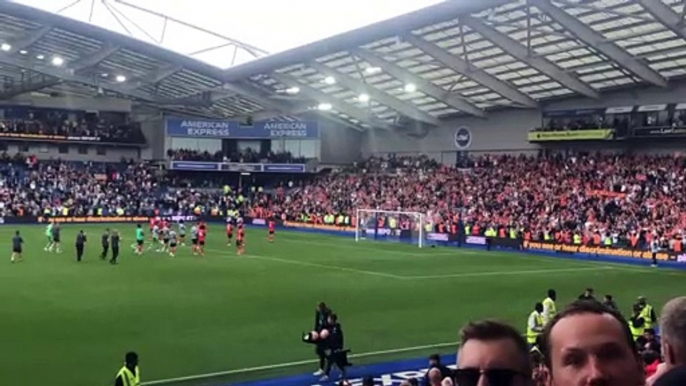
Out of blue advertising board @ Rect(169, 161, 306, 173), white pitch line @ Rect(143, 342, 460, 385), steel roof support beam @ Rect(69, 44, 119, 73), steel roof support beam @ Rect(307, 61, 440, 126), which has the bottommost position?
white pitch line @ Rect(143, 342, 460, 385)

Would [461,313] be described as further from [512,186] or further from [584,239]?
[512,186]

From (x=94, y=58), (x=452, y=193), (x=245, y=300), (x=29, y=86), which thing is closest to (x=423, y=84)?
(x=452, y=193)

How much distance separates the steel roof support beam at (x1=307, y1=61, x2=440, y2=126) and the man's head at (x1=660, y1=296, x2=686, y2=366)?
5109 centimetres

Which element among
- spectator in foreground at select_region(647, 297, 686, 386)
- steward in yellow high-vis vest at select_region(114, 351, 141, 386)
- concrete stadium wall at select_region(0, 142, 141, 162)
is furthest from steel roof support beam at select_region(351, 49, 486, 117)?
spectator in foreground at select_region(647, 297, 686, 386)

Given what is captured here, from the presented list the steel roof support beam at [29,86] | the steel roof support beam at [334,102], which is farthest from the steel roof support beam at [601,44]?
the steel roof support beam at [29,86]

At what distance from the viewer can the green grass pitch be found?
1711cm

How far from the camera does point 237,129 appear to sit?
7900cm

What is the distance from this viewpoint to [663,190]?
48500 millimetres

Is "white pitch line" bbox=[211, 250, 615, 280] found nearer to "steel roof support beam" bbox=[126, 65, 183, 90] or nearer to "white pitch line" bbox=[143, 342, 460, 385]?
"white pitch line" bbox=[143, 342, 460, 385]

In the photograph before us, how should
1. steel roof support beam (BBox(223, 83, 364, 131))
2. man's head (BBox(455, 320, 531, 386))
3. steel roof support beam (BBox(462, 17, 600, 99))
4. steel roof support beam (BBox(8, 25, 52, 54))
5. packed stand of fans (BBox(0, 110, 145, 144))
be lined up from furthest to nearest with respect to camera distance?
1. packed stand of fans (BBox(0, 110, 145, 144))
2. steel roof support beam (BBox(223, 83, 364, 131))
3. steel roof support beam (BBox(8, 25, 52, 54))
4. steel roof support beam (BBox(462, 17, 600, 99))
5. man's head (BBox(455, 320, 531, 386))

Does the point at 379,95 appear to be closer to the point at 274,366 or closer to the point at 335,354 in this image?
the point at 274,366

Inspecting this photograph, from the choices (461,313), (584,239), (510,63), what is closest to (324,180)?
(510,63)

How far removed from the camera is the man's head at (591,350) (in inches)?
94.1

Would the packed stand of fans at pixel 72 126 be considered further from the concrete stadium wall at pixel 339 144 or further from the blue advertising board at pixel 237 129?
the concrete stadium wall at pixel 339 144
